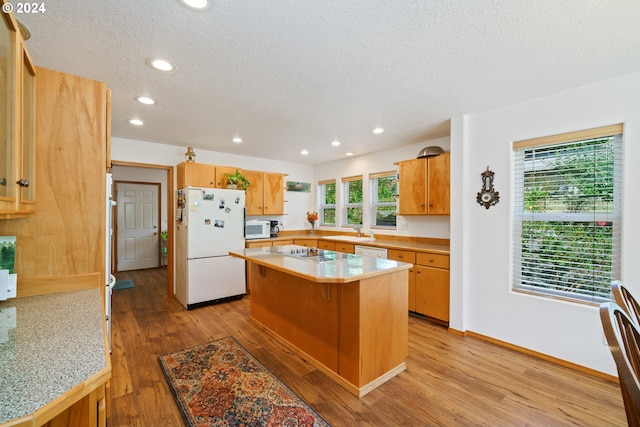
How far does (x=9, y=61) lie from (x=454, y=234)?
3.48m

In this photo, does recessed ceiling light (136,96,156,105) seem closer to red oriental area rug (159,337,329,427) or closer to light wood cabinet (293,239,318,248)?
red oriental area rug (159,337,329,427)

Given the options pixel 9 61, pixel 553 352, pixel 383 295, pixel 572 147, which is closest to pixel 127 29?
pixel 9 61

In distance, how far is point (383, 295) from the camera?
2.19m

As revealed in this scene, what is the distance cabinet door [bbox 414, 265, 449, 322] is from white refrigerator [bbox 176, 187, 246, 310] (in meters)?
2.54

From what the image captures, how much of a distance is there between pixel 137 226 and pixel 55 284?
534 cm

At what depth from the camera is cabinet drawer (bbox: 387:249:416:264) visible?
3549mm

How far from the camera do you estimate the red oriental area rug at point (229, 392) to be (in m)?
1.78

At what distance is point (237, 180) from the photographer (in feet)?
14.4

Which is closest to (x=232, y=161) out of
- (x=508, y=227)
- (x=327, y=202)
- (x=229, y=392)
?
(x=327, y=202)

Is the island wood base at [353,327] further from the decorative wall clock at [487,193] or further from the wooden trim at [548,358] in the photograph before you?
the decorative wall clock at [487,193]

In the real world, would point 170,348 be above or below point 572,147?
below

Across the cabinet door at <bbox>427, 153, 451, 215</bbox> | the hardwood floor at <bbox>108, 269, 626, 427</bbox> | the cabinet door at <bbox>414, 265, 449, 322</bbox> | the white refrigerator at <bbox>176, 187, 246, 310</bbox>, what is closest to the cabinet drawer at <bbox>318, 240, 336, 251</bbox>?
the white refrigerator at <bbox>176, 187, 246, 310</bbox>

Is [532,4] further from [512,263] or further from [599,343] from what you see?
[599,343]

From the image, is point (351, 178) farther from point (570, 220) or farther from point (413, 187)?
point (570, 220)
